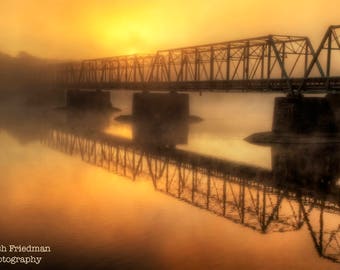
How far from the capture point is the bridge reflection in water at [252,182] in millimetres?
19422

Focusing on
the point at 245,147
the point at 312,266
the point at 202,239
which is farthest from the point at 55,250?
the point at 245,147

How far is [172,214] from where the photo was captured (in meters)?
20.0

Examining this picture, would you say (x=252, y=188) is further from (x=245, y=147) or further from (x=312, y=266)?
(x=245, y=147)

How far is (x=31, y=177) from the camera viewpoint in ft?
90.2

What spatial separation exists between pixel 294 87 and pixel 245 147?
986 centimetres

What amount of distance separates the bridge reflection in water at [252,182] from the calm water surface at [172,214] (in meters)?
0.07

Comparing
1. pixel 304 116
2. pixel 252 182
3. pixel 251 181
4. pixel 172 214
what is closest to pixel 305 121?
pixel 304 116

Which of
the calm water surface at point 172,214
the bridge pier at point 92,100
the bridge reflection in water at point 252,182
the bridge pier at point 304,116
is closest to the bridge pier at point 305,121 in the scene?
the bridge pier at point 304,116

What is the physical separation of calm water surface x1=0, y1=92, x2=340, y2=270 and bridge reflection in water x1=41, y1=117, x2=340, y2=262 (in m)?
0.07

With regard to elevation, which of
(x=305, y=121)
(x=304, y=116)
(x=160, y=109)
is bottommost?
(x=160, y=109)

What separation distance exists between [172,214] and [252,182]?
916 centimetres

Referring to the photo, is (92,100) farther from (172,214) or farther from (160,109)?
(172,214)

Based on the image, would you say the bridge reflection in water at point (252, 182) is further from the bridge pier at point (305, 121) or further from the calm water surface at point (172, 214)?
the bridge pier at point (305, 121)

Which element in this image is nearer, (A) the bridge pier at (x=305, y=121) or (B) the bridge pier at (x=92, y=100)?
Answer: (A) the bridge pier at (x=305, y=121)
